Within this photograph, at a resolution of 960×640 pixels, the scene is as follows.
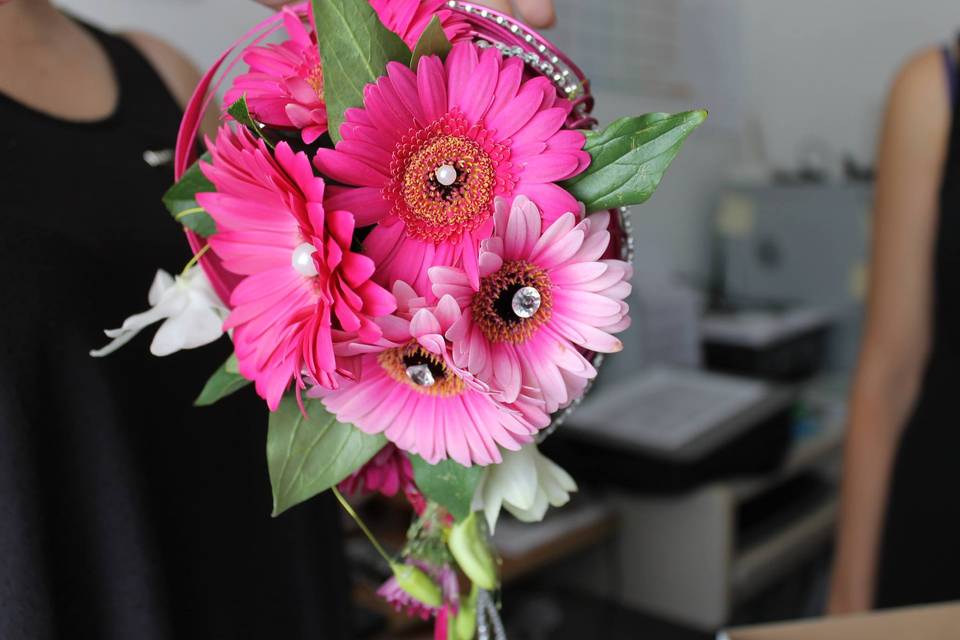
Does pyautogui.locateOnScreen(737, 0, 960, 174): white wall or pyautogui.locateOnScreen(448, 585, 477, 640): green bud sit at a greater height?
pyautogui.locateOnScreen(737, 0, 960, 174): white wall

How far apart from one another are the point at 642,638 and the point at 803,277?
155cm

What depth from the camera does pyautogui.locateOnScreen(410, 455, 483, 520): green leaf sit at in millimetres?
378

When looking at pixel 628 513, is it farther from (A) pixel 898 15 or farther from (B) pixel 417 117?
(A) pixel 898 15

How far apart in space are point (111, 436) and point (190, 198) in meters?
0.24

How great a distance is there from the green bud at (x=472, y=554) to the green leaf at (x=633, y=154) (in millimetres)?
185

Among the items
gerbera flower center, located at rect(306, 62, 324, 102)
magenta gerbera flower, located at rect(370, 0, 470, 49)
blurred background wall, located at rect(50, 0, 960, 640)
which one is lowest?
blurred background wall, located at rect(50, 0, 960, 640)

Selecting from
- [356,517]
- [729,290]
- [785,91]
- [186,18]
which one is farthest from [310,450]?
[785,91]

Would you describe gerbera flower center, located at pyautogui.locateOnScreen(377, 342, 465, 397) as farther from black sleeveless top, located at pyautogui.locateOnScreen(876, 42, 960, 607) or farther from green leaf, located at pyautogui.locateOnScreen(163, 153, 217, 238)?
black sleeveless top, located at pyautogui.locateOnScreen(876, 42, 960, 607)

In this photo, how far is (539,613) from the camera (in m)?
1.37

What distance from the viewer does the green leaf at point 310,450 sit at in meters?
0.37

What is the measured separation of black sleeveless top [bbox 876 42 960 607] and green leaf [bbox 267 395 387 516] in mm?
849

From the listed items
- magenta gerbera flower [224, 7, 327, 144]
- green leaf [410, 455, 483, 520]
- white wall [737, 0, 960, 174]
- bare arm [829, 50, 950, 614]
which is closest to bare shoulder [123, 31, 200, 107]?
magenta gerbera flower [224, 7, 327, 144]

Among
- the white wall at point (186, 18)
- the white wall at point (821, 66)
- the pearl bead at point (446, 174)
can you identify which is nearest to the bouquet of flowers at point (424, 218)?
the pearl bead at point (446, 174)

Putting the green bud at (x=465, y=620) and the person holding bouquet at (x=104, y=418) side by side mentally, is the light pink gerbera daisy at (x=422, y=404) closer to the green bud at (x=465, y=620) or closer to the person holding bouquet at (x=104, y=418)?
the green bud at (x=465, y=620)
